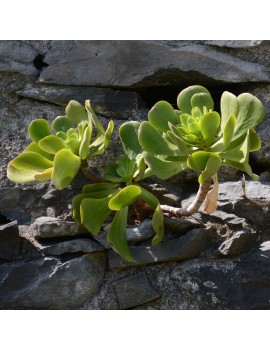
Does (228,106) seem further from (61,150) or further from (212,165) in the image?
(61,150)

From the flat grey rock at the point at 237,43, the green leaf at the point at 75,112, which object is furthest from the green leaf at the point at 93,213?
the flat grey rock at the point at 237,43

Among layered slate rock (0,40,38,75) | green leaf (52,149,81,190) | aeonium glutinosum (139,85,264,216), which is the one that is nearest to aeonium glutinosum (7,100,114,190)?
green leaf (52,149,81,190)

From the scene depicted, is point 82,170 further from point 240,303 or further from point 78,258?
point 240,303

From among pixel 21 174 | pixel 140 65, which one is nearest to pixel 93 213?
pixel 21 174

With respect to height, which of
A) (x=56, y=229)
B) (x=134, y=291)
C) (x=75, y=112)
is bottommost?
(x=134, y=291)

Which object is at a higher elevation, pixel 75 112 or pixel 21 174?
pixel 75 112

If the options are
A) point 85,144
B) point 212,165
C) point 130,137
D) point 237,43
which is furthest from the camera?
point 237,43
